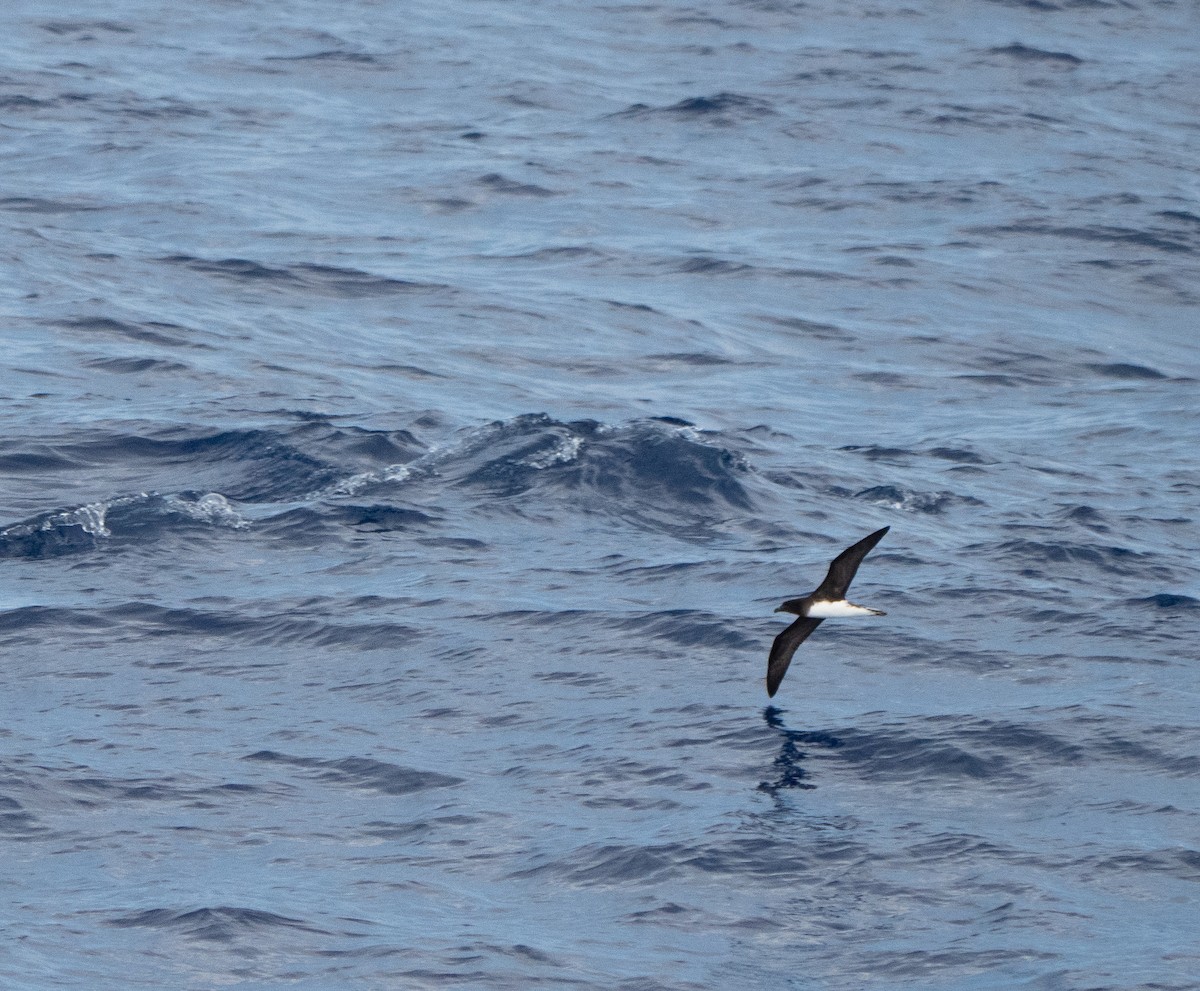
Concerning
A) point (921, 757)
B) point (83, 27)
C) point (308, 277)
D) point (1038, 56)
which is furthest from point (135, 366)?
point (1038, 56)

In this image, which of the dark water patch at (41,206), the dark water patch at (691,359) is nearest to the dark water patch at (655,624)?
the dark water patch at (691,359)

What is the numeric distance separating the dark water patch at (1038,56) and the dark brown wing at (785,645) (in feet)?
76.4

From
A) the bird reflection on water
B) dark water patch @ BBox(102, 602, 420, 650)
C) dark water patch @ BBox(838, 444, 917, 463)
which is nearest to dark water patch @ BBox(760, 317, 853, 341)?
dark water patch @ BBox(838, 444, 917, 463)

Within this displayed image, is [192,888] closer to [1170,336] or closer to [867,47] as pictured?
[1170,336]

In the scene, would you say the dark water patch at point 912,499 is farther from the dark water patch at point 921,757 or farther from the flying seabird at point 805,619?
the dark water patch at point 921,757

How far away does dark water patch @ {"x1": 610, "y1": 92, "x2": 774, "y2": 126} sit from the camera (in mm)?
29156

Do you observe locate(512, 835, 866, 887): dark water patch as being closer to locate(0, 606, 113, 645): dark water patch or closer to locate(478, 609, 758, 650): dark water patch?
locate(478, 609, 758, 650): dark water patch

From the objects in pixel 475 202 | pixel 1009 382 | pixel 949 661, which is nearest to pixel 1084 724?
pixel 949 661

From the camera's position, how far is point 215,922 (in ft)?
32.2

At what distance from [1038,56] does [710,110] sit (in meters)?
7.42

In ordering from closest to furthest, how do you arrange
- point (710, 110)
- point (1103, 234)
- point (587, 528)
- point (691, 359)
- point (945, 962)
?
1. point (945, 962)
2. point (587, 528)
3. point (691, 359)
4. point (1103, 234)
5. point (710, 110)

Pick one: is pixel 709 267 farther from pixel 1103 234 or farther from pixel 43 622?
pixel 43 622

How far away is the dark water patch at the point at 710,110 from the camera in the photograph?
29156 millimetres

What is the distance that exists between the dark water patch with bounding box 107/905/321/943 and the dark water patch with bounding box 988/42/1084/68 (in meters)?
26.9
